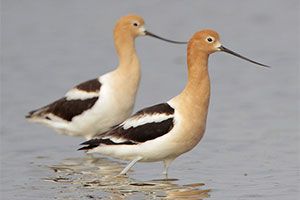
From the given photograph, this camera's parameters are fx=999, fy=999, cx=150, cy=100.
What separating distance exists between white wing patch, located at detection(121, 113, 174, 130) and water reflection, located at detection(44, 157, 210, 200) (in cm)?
58

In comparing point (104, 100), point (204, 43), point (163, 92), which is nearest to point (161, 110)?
point (204, 43)

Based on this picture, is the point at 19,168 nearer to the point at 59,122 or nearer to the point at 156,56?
the point at 59,122

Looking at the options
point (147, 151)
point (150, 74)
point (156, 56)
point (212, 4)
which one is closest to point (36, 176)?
point (147, 151)

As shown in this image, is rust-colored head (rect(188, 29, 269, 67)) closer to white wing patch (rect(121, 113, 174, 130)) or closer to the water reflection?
white wing patch (rect(121, 113, 174, 130))

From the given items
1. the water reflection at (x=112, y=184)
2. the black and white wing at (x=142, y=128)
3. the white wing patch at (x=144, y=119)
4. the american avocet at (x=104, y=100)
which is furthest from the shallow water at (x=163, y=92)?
the white wing patch at (x=144, y=119)

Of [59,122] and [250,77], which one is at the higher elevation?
[250,77]

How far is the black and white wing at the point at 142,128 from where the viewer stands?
9.84 metres

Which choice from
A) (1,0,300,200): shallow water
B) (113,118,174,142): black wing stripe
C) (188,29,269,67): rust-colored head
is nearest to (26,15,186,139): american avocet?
(1,0,300,200): shallow water

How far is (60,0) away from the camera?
69.7 feet

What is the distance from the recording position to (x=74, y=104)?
12180mm

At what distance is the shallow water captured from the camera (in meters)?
10.0

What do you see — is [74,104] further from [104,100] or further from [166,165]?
[166,165]

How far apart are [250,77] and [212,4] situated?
594 centimetres

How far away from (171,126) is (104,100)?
207cm
